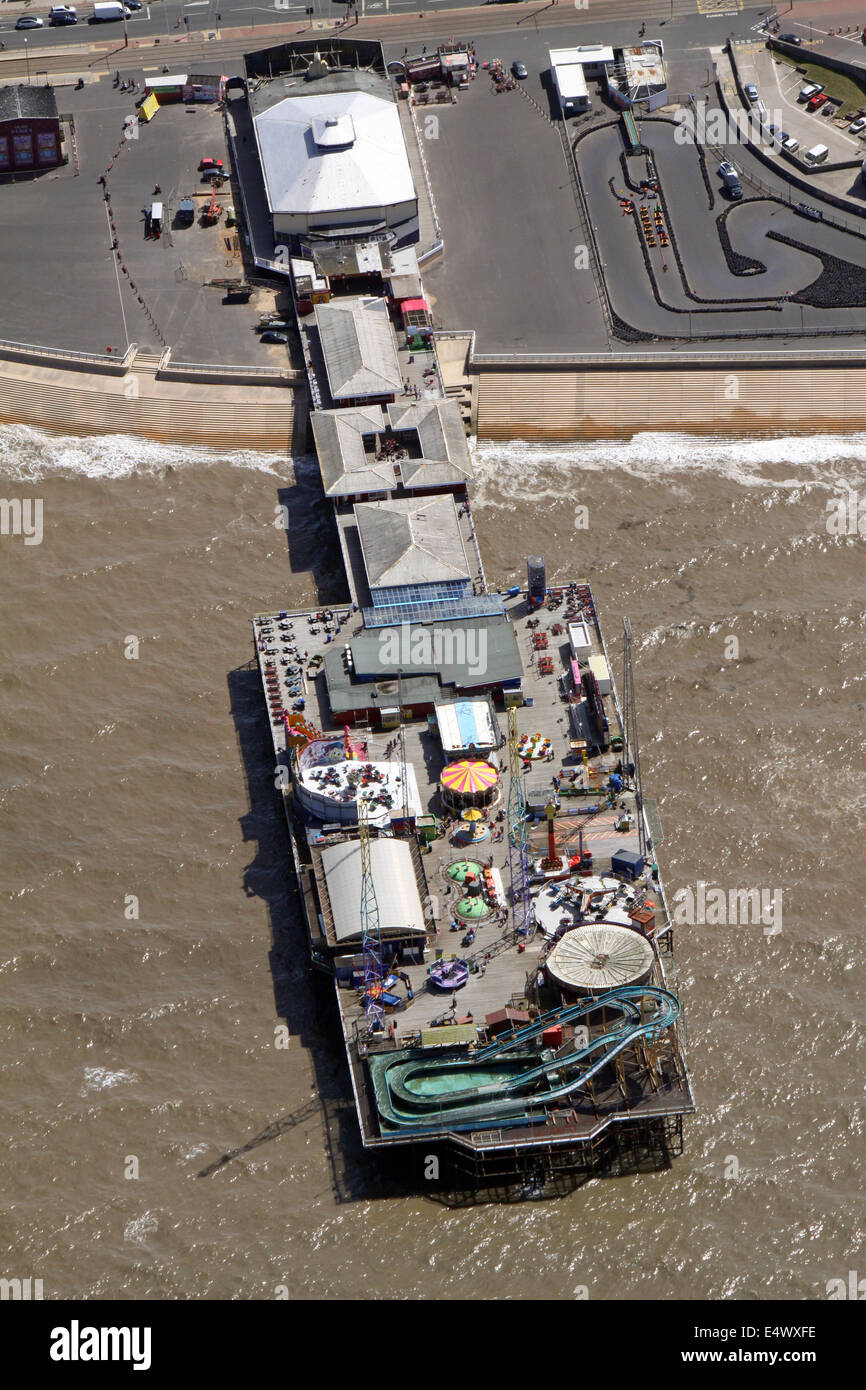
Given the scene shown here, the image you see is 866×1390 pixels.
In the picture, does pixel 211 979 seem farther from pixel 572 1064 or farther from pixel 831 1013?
pixel 831 1013

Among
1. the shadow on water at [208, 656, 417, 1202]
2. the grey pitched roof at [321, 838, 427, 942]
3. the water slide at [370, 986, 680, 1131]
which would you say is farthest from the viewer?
the grey pitched roof at [321, 838, 427, 942]

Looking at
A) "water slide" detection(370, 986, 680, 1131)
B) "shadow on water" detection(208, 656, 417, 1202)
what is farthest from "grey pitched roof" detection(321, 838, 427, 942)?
"water slide" detection(370, 986, 680, 1131)

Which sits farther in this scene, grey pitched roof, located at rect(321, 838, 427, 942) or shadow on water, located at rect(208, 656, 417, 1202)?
grey pitched roof, located at rect(321, 838, 427, 942)

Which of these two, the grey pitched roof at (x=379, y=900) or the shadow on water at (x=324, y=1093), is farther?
the grey pitched roof at (x=379, y=900)

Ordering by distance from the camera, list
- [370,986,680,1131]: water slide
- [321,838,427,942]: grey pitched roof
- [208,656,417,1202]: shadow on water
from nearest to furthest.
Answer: [208,656,417,1202]: shadow on water → [370,986,680,1131]: water slide → [321,838,427,942]: grey pitched roof

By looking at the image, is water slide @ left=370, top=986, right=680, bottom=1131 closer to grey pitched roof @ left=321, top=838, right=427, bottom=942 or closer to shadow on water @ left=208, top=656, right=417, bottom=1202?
shadow on water @ left=208, top=656, right=417, bottom=1202

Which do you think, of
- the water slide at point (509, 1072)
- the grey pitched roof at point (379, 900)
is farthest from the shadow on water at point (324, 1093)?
the grey pitched roof at point (379, 900)

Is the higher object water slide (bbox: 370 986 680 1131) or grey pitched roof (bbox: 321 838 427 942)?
grey pitched roof (bbox: 321 838 427 942)

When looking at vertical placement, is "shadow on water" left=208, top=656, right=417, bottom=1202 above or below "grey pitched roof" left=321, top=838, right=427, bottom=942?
below

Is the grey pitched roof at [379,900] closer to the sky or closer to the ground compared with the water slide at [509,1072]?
closer to the sky

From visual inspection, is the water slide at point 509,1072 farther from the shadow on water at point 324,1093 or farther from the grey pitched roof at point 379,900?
the grey pitched roof at point 379,900
